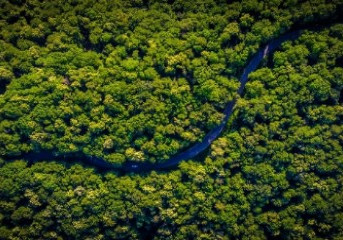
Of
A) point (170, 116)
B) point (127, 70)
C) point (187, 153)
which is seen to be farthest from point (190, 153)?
point (127, 70)

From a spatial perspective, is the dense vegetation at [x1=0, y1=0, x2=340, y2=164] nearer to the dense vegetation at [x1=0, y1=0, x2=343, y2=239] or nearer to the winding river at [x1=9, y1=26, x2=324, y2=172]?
the dense vegetation at [x1=0, y1=0, x2=343, y2=239]

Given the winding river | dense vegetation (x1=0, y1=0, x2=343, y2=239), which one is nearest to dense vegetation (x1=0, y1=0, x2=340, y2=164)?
dense vegetation (x1=0, y1=0, x2=343, y2=239)

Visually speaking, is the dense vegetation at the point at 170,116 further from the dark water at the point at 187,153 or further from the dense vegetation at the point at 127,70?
the dark water at the point at 187,153

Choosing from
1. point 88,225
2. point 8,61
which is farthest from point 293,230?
point 8,61

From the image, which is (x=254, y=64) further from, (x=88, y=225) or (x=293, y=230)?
(x=88, y=225)

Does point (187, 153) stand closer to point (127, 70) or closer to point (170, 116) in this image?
point (170, 116)
